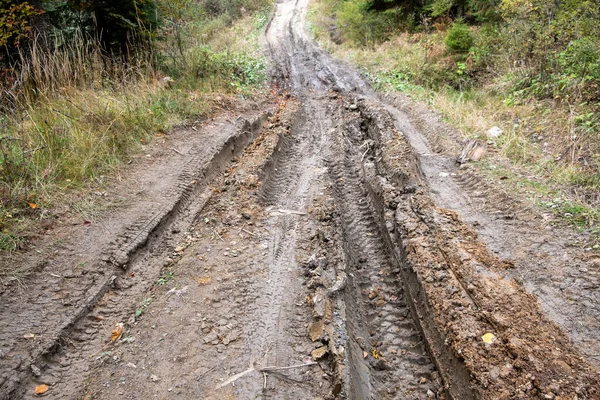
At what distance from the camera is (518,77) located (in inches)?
299

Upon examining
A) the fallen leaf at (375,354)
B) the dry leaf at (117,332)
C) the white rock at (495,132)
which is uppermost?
the white rock at (495,132)

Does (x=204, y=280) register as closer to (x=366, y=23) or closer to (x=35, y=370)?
(x=35, y=370)

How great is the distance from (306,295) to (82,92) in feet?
15.9

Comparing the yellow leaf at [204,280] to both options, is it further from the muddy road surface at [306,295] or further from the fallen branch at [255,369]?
the fallen branch at [255,369]

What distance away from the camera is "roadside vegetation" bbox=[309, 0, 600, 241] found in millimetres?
4805

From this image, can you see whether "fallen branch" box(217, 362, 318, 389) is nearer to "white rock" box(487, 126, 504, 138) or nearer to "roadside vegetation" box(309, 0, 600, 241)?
"roadside vegetation" box(309, 0, 600, 241)

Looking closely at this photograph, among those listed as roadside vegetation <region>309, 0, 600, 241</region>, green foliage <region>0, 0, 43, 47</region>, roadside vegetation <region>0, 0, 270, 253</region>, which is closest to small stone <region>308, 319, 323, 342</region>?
roadside vegetation <region>0, 0, 270, 253</region>

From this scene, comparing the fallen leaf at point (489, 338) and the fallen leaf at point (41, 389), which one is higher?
the fallen leaf at point (41, 389)

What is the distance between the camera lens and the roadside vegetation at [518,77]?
15.8 ft

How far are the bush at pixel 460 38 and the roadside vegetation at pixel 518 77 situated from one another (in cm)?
2

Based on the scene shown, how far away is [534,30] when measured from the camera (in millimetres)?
7590

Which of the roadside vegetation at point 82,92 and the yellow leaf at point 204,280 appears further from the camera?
the roadside vegetation at point 82,92

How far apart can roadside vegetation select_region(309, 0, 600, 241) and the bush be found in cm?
2

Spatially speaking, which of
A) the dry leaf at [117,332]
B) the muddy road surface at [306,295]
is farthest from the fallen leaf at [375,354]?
the dry leaf at [117,332]
